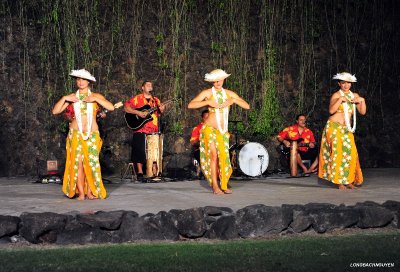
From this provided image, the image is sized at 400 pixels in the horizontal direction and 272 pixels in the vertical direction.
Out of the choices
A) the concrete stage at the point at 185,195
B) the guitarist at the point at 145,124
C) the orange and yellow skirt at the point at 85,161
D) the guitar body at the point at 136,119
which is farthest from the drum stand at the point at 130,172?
the orange and yellow skirt at the point at 85,161

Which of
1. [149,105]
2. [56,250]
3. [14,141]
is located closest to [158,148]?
[149,105]

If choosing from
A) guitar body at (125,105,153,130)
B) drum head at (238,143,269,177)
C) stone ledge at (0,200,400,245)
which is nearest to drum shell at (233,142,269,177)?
drum head at (238,143,269,177)

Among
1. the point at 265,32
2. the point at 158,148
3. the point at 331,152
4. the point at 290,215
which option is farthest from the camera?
the point at 265,32

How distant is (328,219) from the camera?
573cm

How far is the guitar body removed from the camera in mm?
9680

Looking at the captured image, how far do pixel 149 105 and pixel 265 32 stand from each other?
248 centimetres

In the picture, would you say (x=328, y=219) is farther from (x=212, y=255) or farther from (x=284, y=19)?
(x=284, y=19)

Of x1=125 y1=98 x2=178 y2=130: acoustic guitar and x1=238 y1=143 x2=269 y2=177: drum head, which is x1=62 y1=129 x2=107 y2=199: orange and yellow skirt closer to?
x1=125 y1=98 x2=178 y2=130: acoustic guitar

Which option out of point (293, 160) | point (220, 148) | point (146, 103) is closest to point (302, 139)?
point (293, 160)

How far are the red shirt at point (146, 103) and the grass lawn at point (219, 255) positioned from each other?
4.43m

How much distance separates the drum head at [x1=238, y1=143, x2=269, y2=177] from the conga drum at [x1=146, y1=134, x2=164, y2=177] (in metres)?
1.03

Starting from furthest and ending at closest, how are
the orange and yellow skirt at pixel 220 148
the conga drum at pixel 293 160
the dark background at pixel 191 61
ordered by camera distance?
the dark background at pixel 191 61 → the conga drum at pixel 293 160 → the orange and yellow skirt at pixel 220 148

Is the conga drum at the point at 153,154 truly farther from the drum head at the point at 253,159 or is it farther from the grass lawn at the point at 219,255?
the grass lawn at the point at 219,255

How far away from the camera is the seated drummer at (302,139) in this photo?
10.1m
